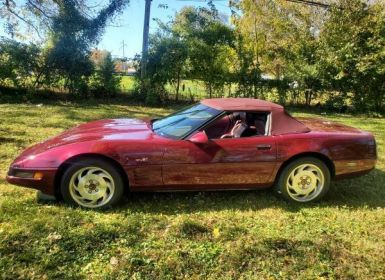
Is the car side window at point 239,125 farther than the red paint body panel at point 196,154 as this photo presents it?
Yes

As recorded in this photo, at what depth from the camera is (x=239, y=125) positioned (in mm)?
5145

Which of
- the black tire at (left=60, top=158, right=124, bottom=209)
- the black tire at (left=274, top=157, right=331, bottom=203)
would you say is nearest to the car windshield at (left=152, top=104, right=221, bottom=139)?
the black tire at (left=60, top=158, right=124, bottom=209)

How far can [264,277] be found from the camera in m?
3.48

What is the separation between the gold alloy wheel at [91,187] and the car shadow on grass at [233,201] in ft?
0.67

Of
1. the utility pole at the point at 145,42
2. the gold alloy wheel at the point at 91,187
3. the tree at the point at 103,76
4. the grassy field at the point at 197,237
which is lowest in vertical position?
the grassy field at the point at 197,237

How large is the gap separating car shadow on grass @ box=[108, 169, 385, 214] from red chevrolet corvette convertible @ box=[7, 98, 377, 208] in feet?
0.66

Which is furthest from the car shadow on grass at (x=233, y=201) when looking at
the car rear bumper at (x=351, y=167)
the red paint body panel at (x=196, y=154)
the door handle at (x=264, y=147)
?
the door handle at (x=264, y=147)

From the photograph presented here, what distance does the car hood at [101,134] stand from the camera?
473 cm

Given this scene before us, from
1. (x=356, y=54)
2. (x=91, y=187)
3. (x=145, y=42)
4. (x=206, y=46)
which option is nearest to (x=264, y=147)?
(x=91, y=187)

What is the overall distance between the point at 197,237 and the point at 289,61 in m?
13.6

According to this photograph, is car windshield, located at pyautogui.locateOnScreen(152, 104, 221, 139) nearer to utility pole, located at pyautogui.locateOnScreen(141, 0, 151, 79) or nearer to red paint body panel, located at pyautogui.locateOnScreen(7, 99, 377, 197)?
red paint body panel, located at pyautogui.locateOnScreen(7, 99, 377, 197)

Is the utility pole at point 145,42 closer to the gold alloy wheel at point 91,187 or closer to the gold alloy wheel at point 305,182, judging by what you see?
the gold alloy wheel at point 305,182

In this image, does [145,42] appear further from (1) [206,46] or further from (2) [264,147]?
(2) [264,147]

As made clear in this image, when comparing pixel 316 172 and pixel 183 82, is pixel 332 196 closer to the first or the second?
pixel 316 172
